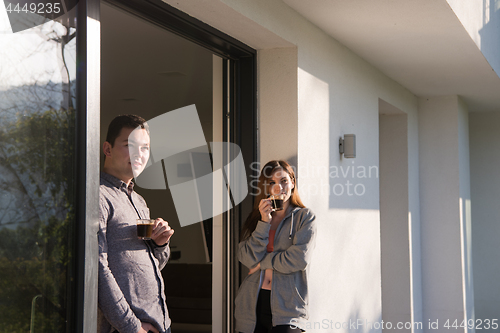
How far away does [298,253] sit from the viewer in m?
2.69

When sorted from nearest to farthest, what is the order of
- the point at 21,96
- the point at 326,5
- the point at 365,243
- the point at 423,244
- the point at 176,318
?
the point at 21,96
the point at 326,5
the point at 365,243
the point at 176,318
the point at 423,244

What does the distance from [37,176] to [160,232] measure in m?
0.53

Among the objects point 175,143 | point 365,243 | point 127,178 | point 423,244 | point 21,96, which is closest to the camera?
point 21,96

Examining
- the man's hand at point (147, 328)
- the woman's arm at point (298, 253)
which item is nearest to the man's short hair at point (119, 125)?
the man's hand at point (147, 328)

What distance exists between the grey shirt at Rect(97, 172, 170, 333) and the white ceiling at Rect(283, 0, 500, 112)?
5.75 ft

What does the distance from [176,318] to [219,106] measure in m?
2.83

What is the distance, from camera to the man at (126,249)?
187 centimetres

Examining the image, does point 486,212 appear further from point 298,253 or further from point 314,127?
point 298,253

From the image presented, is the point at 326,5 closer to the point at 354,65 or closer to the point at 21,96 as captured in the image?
the point at 354,65

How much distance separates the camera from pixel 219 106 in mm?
3252

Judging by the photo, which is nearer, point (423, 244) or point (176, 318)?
point (176, 318)

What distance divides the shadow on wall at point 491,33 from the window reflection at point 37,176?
353 centimetres

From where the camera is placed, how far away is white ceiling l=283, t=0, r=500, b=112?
3.25m

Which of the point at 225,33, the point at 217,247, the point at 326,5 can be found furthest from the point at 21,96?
the point at 326,5
